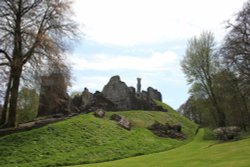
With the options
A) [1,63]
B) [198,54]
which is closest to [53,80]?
[1,63]

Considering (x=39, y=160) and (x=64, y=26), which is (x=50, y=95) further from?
(x=39, y=160)

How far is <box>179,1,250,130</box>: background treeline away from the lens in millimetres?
38781

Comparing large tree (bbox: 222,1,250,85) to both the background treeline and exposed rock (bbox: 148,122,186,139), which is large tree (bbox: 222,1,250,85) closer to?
the background treeline

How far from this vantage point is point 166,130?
4166cm

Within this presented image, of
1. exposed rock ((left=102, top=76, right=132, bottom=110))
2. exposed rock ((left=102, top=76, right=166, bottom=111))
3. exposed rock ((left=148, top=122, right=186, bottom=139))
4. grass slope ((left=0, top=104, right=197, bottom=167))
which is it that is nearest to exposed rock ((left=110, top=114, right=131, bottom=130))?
grass slope ((left=0, top=104, right=197, bottom=167))

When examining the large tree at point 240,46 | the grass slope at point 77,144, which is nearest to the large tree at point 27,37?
the grass slope at point 77,144

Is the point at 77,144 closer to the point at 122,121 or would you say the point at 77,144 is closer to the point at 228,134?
the point at 122,121

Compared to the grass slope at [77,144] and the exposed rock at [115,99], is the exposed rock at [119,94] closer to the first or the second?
the exposed rock at [115,99]

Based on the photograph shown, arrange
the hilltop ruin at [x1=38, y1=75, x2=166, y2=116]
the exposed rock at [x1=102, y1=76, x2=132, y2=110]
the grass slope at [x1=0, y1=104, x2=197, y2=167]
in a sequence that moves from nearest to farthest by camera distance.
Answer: the grass slope at [x1=0, y1=104, x2=197, y2=167], the hilltop ruin at [x1=38, y1=75, x2=166, y2=116], the exposed rock at [x1=102, y1=76, x2=132, y2=110]

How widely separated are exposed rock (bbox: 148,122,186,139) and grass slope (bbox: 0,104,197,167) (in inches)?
65.4

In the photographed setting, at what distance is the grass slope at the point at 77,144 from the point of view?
2591 centimetres

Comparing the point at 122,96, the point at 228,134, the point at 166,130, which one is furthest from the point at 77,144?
the point at 122,96

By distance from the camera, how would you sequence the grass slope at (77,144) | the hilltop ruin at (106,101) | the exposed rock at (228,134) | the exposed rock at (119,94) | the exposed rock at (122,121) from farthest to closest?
the exposed rock at (119,94) → the hilltop ruin at (106,101) → the exposed rock at (122,121) → the exposed rock at (228,134) → the grass slope at (77,144)

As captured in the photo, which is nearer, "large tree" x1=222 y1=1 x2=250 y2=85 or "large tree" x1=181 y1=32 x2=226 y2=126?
"large tree" x1=222 y1=1 x2=250 y2=85
